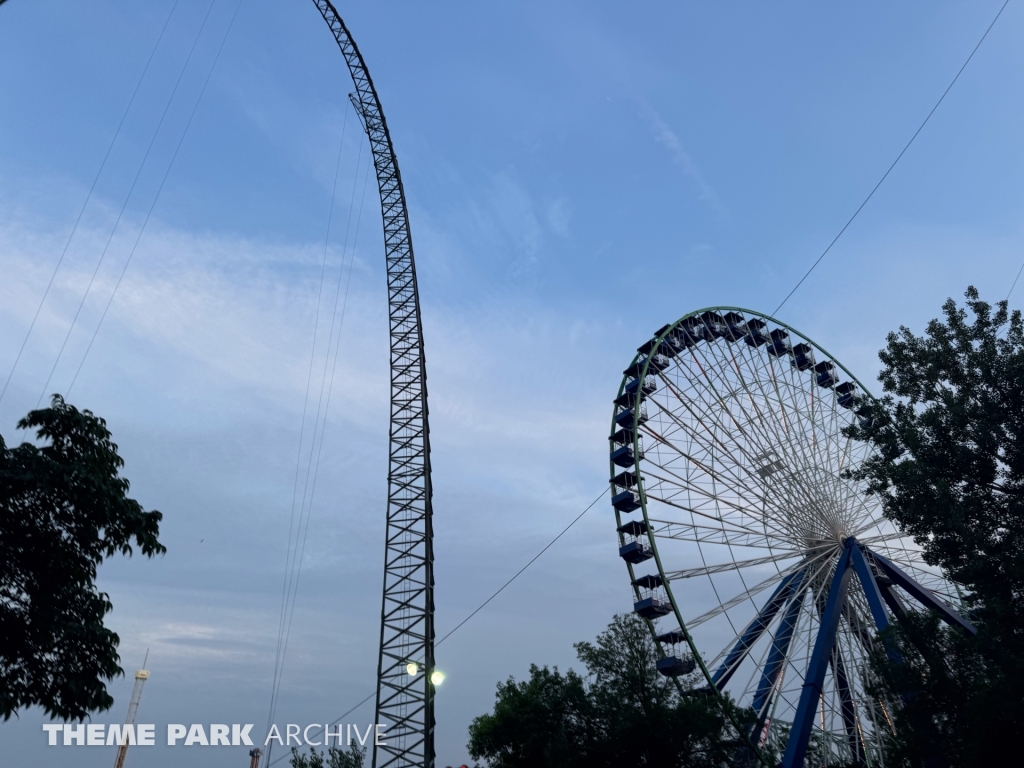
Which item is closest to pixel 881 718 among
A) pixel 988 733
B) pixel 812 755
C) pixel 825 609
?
pixel 825 609

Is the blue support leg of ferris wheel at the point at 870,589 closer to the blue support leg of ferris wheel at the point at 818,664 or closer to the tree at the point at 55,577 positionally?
the blue support leg of ferris wheel at the point at 818,664

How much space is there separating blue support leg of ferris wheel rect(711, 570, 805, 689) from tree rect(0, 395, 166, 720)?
25.7 metres

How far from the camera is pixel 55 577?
1296cm

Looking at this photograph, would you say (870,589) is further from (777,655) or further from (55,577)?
(55,577)

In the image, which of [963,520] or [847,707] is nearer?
[963,520]

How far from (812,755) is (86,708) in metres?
34.2

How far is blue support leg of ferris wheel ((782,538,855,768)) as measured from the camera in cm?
2889

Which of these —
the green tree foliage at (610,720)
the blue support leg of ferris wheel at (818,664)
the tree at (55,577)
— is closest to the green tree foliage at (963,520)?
the blue support leg of ferris wheel at (818,664)

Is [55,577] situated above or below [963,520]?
below

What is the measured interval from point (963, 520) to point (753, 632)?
42.2ft

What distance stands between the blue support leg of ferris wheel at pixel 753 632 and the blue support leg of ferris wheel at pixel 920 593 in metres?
3.64

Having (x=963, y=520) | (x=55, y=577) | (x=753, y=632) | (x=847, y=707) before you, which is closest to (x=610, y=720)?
(x=753, y=632)

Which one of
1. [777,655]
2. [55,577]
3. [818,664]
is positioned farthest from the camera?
[777,655]

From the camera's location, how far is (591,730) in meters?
33.0
